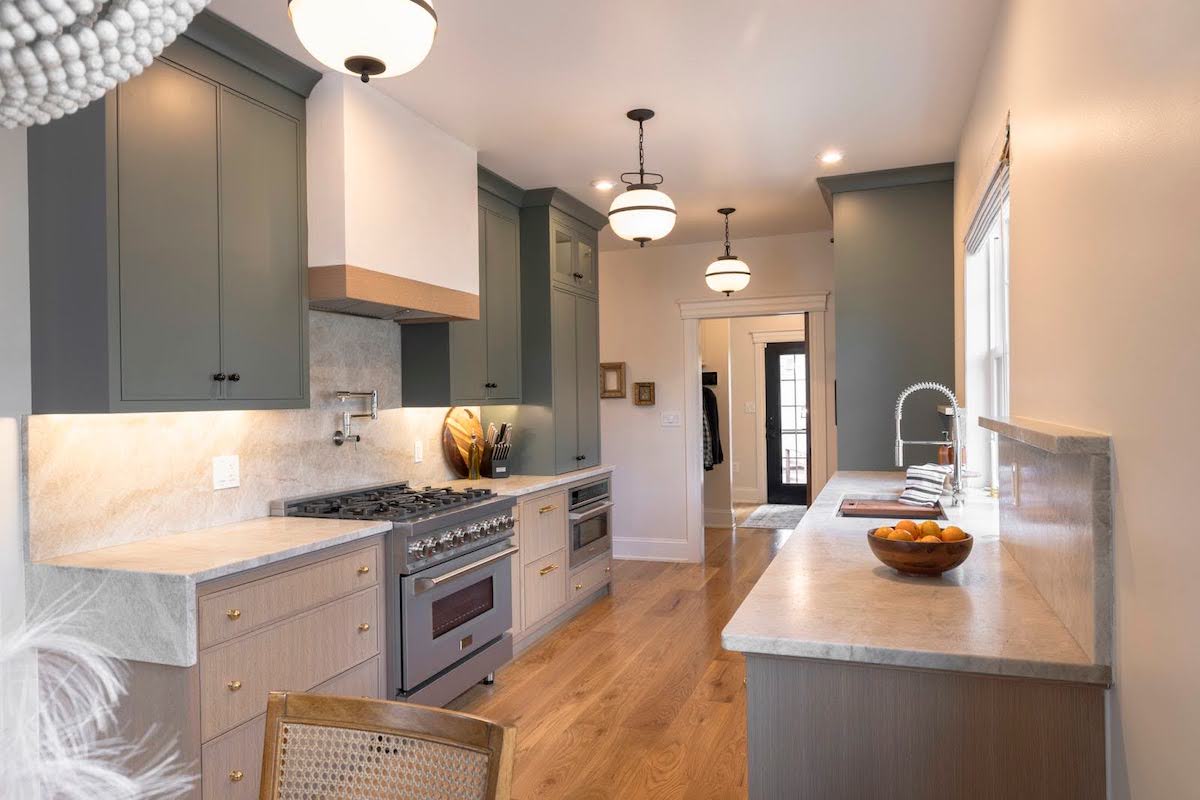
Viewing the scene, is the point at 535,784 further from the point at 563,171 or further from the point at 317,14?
the point at 563,171

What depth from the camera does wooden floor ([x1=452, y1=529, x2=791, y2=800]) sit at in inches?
113

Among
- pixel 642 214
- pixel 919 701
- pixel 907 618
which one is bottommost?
pixel 919 701

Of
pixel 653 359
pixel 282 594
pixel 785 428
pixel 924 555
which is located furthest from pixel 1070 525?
pixel 785 428

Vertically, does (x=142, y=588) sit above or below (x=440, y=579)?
above

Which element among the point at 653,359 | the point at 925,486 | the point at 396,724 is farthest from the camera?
the point at 653,359

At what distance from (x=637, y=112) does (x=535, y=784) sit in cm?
270

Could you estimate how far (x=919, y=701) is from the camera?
5.20 ft

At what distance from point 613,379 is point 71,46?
21.2 feet

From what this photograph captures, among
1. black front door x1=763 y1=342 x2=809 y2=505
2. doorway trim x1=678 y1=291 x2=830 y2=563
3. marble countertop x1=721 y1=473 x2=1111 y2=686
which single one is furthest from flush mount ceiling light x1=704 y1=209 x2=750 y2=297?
black front door x1=763 y1=342 x2=809 y2=505

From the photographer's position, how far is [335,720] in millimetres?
1265

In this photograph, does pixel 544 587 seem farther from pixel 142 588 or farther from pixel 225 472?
pixel 142 588

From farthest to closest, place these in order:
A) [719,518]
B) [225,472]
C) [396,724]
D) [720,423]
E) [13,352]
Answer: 1. [720,423]
2. [719,518]
3. [225,472]
4. [13,352]
5. [396,724]

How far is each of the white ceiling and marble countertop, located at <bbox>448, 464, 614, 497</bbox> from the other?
171 cm

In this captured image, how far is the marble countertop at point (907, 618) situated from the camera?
154 centimetres
